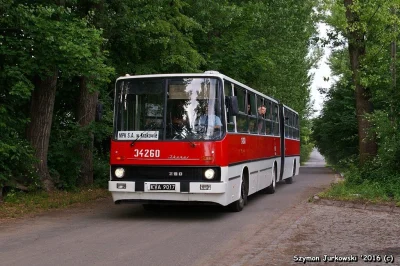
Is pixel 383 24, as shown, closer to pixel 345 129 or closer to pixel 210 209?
pixel 210 209

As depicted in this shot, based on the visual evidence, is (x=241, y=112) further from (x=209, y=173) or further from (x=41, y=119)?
(x=41, y=119)

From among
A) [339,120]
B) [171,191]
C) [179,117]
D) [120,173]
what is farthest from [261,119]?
[339,120]

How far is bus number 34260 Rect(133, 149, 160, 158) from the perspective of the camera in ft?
40.1

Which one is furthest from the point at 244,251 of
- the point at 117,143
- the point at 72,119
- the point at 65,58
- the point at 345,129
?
the point at 345,129

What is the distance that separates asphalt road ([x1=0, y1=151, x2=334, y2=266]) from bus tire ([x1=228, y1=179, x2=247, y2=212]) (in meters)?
0.20

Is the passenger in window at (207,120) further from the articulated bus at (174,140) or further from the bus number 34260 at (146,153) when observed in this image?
the bus number 34260 at (146,153)

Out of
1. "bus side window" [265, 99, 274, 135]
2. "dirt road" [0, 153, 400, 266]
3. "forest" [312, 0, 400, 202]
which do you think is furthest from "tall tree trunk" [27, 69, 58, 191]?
"forest" [312, 0, 400, 202]

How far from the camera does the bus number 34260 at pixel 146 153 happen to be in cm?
1221

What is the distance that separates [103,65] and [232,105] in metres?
3.87

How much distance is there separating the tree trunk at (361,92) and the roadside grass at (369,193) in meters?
2.28

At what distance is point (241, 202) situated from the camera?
14.2 meters

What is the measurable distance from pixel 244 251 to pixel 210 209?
19.0ft

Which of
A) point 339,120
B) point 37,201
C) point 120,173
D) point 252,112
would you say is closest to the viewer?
point 120,173

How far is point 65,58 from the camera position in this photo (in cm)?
1411
